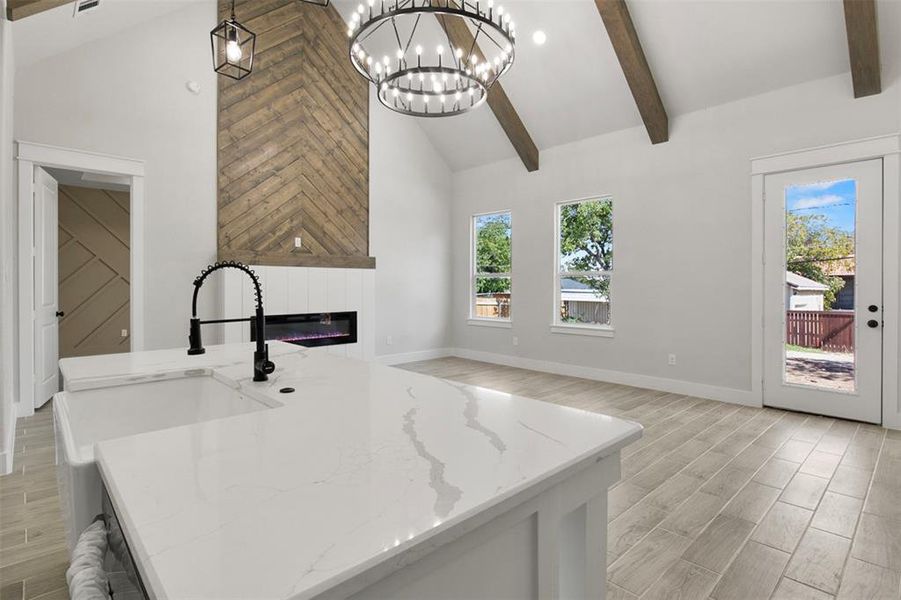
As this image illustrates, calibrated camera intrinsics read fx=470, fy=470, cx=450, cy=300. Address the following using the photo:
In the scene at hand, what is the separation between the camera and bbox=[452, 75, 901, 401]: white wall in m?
4.25

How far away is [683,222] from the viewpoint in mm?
4945

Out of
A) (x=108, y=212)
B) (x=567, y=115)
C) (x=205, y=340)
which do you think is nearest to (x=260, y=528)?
(x=205, y=340)

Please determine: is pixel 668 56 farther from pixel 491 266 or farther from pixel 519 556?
pixel 519 556

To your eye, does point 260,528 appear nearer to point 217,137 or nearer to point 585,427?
point 585,427

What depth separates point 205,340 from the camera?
501 centimetres

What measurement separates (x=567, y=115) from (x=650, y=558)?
4.90 meters

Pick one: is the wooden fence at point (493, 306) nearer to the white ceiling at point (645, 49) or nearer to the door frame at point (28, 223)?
the white ceiling at point (645, 49)

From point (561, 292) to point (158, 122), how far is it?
16.0 feet

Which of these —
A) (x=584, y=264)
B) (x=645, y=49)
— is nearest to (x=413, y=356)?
(x=584, y=264)

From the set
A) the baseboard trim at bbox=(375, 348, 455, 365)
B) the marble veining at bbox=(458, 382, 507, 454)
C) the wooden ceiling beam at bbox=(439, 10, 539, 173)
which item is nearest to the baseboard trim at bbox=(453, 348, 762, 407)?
the baseboard trim at bbox=(375, 348, 455, 365)

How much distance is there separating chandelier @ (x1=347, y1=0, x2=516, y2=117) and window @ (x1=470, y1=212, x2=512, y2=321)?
1724 mm

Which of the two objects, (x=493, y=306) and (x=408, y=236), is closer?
(x=408, y=236)

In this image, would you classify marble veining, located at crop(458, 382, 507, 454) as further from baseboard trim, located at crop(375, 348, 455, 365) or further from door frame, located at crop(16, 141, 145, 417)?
baseboard trim, located at crop(375, 348, 455, 365)

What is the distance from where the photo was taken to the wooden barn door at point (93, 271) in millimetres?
5984
